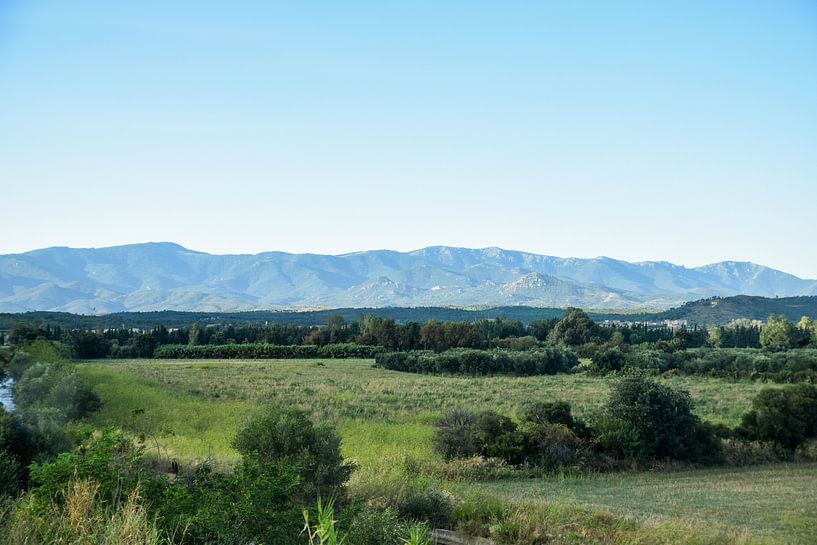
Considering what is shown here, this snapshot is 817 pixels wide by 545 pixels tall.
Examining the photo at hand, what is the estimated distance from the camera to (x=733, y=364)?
70188 mm

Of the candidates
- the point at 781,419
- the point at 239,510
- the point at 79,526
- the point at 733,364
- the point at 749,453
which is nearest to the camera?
the point at 79,526

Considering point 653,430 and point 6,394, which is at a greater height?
point 653,430

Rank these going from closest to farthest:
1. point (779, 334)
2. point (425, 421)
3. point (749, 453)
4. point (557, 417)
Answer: point (557, 417)
point (749, 453)
point (425, 421)
point (779, 334)

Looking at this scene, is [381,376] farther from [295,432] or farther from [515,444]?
[295,432]

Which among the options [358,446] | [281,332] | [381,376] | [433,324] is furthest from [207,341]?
[358,446]

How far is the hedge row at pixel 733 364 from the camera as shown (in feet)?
203

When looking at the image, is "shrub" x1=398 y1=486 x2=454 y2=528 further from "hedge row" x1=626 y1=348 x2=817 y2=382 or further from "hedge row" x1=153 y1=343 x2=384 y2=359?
"hedge row" x1=153 y1=343 x2=384 y2=359

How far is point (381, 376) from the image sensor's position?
71.4 m

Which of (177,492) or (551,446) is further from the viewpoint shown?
(551,446)

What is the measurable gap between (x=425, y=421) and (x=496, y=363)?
43520 millimetres

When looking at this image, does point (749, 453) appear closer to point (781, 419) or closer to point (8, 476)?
point (781, 419)

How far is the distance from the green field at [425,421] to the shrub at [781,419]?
2633 mm

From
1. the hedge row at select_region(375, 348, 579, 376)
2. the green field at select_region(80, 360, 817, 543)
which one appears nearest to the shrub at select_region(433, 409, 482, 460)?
the green field at select_region(80, 360, 817, 543)

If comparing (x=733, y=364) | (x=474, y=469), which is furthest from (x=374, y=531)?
(x=733, y=364)
